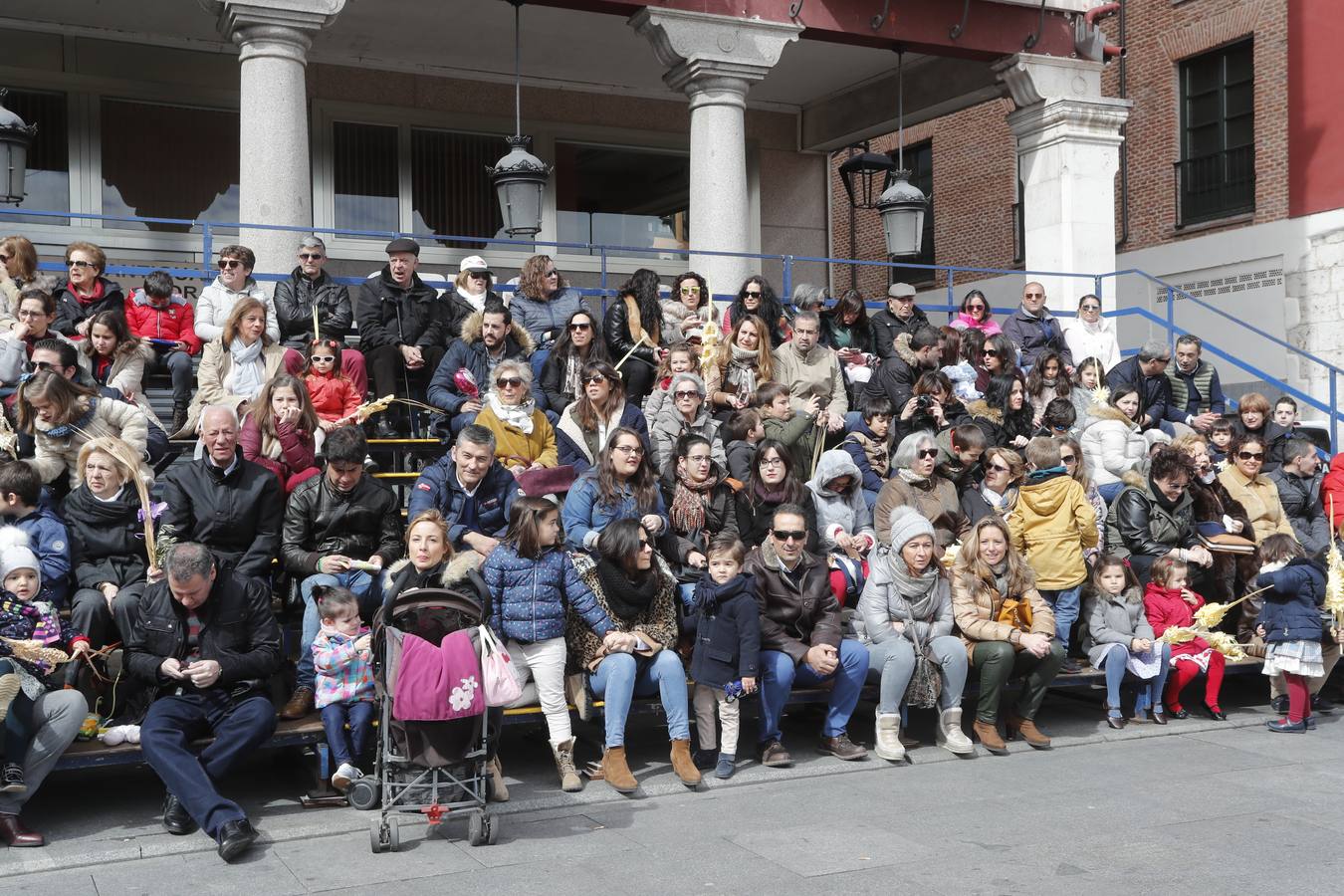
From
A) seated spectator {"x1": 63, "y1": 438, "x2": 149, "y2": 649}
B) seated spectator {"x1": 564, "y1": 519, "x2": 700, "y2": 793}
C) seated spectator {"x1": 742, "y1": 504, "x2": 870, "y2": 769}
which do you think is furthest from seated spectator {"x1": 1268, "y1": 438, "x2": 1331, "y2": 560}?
seated spectator {"x1": 63, "y1": 438, "x2": 149, "y2": 649}

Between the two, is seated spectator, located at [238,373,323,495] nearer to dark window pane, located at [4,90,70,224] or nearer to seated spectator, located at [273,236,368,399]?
seated spectator, located at [273,236,368,399]

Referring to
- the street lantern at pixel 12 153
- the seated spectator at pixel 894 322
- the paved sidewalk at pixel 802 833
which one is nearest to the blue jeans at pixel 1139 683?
the paved sidewalk at pixel 802 833

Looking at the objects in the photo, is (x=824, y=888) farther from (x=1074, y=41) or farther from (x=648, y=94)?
(x=648, y=94)

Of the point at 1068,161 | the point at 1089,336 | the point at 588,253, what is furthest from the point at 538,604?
the point at 588,253

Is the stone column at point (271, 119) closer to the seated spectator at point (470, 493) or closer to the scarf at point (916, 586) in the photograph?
the seated spectator at point (470, 493)

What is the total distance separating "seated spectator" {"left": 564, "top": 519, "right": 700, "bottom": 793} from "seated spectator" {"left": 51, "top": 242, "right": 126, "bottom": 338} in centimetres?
458

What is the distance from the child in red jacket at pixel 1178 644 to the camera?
9641 millimetres

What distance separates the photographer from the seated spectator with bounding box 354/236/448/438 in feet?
34.8

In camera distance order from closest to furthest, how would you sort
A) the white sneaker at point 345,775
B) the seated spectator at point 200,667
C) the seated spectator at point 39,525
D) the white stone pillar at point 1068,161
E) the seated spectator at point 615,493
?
the seated spectator at point 200,667, the white sneaker at point 345,775, the seated spectator at point 39,525, the seated spectator at point 615,493, the white stone pillar at point 1068,161

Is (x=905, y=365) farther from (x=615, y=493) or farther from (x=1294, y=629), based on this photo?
(x=615, y=493)

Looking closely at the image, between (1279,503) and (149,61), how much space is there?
12278 millimetres

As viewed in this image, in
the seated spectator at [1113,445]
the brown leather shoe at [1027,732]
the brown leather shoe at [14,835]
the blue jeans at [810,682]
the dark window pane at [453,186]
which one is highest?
the dark window pane at [453,186]

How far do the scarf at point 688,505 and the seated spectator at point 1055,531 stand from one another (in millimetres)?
2192

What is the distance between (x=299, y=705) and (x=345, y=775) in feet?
1.94
